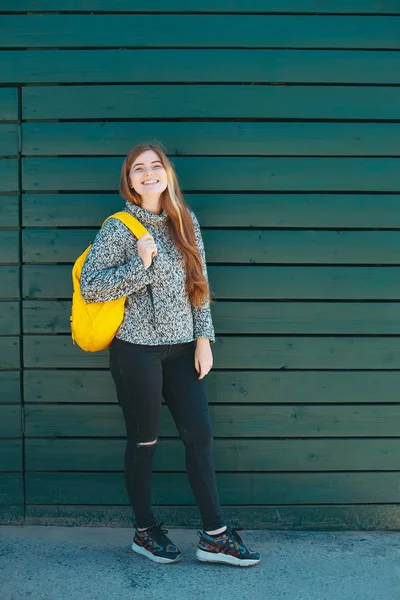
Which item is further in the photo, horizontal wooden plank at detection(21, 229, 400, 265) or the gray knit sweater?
horizontal wooden plank at detection(21, 229, 400, 265)

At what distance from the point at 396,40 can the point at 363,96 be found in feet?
1.10

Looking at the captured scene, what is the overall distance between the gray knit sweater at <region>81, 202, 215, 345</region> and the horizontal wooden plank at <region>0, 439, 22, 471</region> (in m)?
1.01

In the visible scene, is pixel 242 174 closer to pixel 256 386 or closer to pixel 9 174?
pixel 256 386

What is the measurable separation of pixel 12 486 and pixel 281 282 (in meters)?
1.77

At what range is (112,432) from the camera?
3.37 metres

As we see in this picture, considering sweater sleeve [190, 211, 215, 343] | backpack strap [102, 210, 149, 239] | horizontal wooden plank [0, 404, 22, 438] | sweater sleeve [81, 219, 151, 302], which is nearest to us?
sweater sleeve [81, 219, 151, 302]

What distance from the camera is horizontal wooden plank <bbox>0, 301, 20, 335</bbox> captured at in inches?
131

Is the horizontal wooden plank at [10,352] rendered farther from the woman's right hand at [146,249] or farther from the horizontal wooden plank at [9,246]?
the woman's right hand at [146,249]

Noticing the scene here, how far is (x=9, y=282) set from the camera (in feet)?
10.9

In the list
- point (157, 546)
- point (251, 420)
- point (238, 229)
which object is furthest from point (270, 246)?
point (157, 546)

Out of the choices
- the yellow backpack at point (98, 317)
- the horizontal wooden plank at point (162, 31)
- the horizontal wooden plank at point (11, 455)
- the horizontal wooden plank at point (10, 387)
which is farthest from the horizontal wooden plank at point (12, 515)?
the horizontal wooden plank at point (162, 31)

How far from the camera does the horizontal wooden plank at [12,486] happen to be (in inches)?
133

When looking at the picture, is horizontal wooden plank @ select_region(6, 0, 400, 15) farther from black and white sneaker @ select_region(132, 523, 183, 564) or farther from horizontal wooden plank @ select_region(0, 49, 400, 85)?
black and white sneaker @ select_region(132, 523, 183, 564)

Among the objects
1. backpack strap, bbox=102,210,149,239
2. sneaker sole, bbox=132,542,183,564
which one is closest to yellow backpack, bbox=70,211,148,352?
backpack strap, bbox=102,210,149,239
